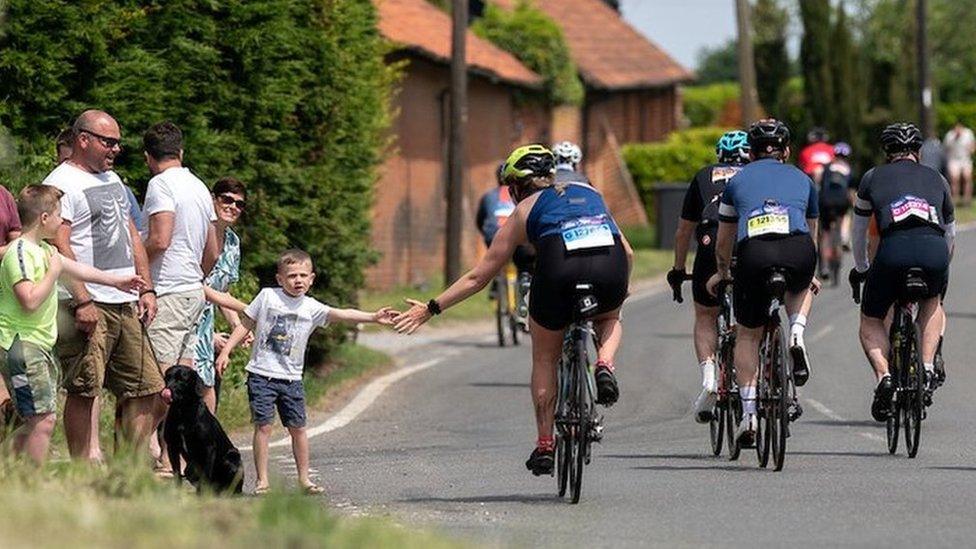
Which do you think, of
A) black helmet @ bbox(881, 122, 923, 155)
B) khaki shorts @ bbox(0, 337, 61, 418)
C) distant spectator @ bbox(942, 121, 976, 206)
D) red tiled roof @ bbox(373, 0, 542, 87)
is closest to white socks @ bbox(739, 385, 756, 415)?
black helmet @ bbox(881, 122, 923, 155)

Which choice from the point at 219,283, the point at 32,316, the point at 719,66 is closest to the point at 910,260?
the point at 219,283

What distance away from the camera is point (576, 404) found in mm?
10961

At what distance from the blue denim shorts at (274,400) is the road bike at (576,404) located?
1346mm

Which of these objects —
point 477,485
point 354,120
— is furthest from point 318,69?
point 477,485

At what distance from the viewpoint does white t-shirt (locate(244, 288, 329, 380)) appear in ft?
38.0

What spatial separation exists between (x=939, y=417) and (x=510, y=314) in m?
7.60

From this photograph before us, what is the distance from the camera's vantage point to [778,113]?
5512cm

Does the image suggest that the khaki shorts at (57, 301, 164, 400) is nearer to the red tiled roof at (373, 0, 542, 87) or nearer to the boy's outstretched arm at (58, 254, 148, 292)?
the boy's outstretched arm at (58, 254, 148, 292)

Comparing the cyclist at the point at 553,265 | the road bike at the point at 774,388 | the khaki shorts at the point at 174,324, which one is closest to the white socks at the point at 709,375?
the road bike at the point at 774,388

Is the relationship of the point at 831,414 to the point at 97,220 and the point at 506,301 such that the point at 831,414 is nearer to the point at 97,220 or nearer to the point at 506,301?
the point at 97,220

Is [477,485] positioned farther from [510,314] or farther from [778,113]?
[778,113]

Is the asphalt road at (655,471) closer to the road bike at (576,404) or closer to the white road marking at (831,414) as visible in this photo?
the white road marking at (831,414)

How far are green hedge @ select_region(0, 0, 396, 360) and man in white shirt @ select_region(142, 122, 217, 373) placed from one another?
5.93 feet

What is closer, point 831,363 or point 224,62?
point 224,62
